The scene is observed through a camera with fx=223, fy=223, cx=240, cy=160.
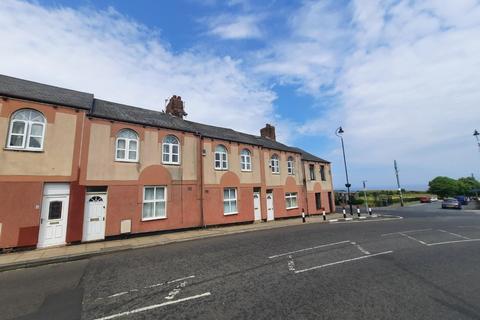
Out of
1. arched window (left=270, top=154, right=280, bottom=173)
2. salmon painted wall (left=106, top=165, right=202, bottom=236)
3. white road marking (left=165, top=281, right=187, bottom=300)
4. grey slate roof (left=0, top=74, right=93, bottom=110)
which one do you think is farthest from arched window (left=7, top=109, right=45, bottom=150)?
arched window (left=270, top=154, right=280, bottom=173)

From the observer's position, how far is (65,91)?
14.3 metres

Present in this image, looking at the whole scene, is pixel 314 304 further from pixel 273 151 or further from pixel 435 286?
pixel 273 151

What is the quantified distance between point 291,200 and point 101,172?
1759 cm

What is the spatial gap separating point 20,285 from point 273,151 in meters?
19.6

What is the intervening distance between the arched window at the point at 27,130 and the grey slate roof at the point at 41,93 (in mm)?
824

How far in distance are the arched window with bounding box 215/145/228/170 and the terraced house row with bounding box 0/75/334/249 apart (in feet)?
0.27

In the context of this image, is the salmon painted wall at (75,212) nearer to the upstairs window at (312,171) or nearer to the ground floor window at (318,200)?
the upstairs window at (312,171)

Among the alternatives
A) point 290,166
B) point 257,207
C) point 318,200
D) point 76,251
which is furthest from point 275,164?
point 76,251

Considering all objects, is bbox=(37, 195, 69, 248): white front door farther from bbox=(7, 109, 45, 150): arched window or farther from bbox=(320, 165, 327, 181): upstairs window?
bbox=(320, 165, 327, 181): upstairs window

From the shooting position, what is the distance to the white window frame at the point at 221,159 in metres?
18.0

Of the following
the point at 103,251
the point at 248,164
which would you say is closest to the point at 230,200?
the point at 248,164

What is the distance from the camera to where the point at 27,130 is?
1107 centimetres

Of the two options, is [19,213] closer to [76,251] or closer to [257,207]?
[76,251]

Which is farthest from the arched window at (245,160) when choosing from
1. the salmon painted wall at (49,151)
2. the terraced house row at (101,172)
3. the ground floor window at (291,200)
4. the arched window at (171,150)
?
the salmon painted wall at (49,151)
